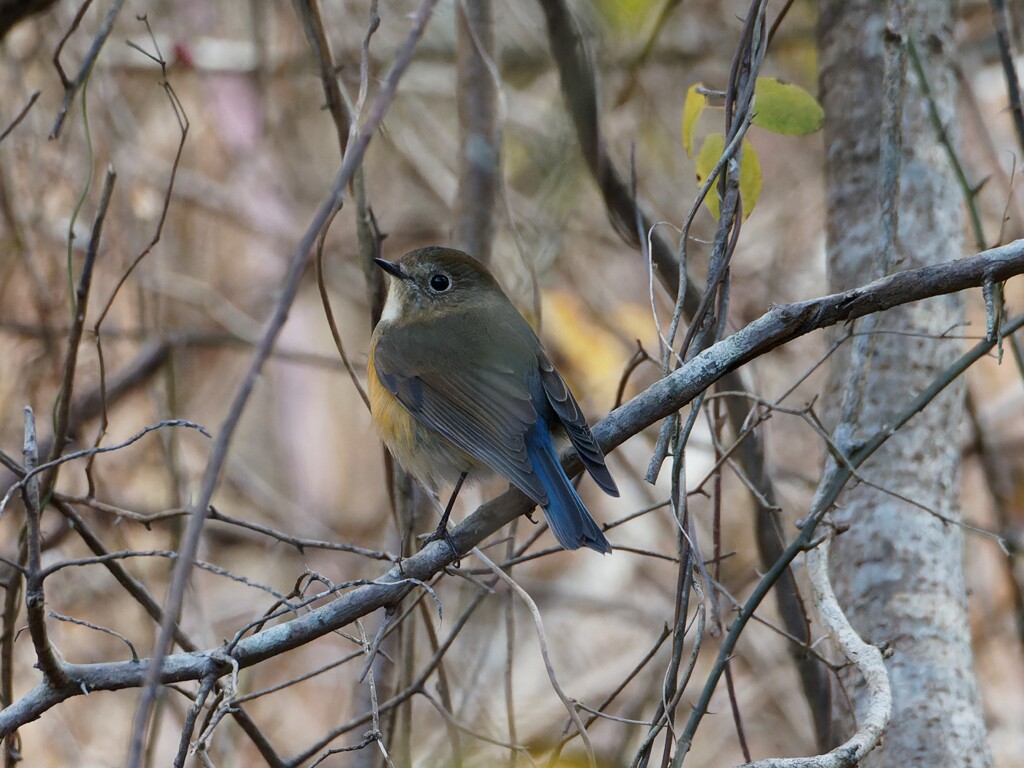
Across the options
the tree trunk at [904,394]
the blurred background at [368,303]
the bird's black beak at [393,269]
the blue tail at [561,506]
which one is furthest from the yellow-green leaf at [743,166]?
the blurred background at [368,303]

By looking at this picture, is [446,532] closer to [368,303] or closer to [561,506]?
[561,506]

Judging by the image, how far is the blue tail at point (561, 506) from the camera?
267cm

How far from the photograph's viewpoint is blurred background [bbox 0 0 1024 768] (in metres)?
5.27

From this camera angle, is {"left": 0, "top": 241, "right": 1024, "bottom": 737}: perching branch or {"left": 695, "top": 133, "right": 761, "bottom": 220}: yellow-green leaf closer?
{"left": 0, "top": 241, "right": 1024, "bottom": 737}: perching branch

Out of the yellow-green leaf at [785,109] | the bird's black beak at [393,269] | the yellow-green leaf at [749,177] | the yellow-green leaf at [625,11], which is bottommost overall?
the yellow-green leaf at [749,177]

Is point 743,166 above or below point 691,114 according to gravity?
below

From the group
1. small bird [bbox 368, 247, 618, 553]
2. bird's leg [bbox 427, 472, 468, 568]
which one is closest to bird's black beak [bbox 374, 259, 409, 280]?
small bird [bbox 368, 247, 618, 553]

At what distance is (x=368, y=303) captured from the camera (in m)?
5.29

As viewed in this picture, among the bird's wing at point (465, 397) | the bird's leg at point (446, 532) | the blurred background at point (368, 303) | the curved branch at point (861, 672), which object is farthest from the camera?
the blurred background at point (368, 303)

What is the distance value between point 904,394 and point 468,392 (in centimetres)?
135

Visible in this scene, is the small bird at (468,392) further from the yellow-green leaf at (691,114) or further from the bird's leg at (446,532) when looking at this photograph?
the yellow-green leaf at (691,114)

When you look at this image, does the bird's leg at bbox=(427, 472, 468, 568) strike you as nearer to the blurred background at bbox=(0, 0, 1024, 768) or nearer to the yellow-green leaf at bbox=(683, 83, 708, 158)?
the yellow-green leaf at bbox=(683, 83, 708, 158)

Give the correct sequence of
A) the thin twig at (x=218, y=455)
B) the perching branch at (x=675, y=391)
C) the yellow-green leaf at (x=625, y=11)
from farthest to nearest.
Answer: the yellow-green leaf at (x=625, y=11)
the perching branch at (x=675, y=391)
the thin twig at (x=218, y=455)

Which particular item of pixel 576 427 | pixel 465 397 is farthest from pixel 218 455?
pixel 465 397
